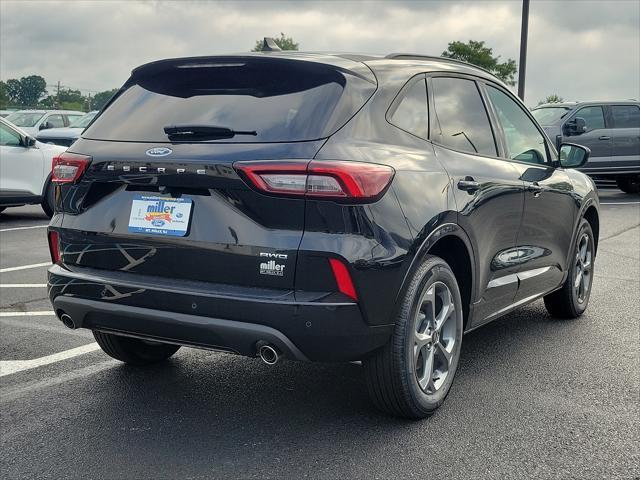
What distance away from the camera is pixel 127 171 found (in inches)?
149

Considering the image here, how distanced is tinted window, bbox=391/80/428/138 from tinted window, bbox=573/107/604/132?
1364cm

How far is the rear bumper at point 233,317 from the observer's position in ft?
11.3

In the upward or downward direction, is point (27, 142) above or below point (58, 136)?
above

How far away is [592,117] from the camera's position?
17.0 metres

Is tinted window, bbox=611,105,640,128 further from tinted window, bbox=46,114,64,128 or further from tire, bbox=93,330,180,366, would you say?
tinted window, bbox=46,114,64,128

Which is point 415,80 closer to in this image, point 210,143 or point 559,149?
point 210,143

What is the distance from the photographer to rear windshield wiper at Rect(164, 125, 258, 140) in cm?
368

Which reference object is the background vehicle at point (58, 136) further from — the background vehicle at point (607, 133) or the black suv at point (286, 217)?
the black suv at point (286, 217)

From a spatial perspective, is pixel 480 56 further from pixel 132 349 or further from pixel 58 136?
pixel 132 349

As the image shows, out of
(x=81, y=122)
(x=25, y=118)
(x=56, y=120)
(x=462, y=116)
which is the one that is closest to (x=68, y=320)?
(x=462, y=116)

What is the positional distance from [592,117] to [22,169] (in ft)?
36.3

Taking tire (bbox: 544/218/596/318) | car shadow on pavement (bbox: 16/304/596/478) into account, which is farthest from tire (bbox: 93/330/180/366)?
tire (bbox: 544/218/596/318)

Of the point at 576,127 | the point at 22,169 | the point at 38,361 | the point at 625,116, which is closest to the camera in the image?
the point at 38,361

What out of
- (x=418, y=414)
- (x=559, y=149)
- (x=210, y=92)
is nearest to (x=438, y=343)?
(x=418, y=414)
